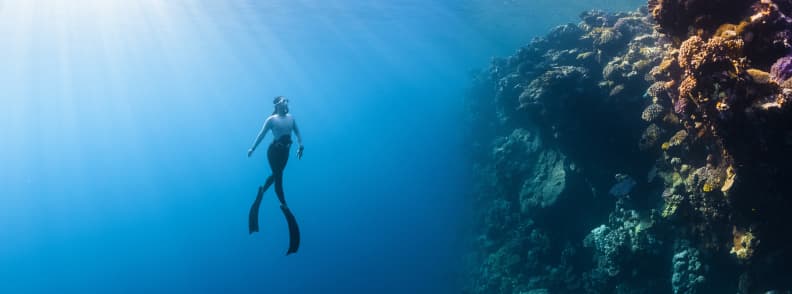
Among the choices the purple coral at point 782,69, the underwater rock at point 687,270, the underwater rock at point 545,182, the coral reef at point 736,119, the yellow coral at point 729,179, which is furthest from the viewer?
the underwater rock at point 545,182

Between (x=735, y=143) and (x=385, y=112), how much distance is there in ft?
257

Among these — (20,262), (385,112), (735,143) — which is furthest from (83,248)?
(735,143)

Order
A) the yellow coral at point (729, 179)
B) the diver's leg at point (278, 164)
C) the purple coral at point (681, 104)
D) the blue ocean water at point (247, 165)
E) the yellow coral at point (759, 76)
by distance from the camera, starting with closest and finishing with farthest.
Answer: the yellow coral at point (759, 76) < the yellow coral at point (729, 179) < the purple coral at point (681, 104) < the diver's leg at point (278, 164) < the blue ocean water at point (247, 165)

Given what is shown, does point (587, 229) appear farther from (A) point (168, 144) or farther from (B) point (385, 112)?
(A) point (168, 144)

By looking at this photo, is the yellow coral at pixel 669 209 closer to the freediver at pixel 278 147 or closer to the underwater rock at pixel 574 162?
the underwater rock at pixel 574 162

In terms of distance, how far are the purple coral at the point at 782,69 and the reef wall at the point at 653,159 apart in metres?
0.02

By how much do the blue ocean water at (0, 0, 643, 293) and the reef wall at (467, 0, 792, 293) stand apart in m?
9.03

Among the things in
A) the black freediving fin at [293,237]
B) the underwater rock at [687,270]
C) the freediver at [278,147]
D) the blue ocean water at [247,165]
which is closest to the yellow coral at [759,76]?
the underwater rock at [687,270]

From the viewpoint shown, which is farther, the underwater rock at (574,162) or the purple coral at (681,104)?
the underwater rock at (574,162)

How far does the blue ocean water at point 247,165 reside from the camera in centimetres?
3052

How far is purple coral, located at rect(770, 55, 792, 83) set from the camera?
4691 millimetres

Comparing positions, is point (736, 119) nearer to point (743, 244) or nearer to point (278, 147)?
point (743, 244)

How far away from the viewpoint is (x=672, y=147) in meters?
8.27

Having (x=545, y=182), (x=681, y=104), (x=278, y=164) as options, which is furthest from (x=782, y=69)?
(x=545, y=182)
